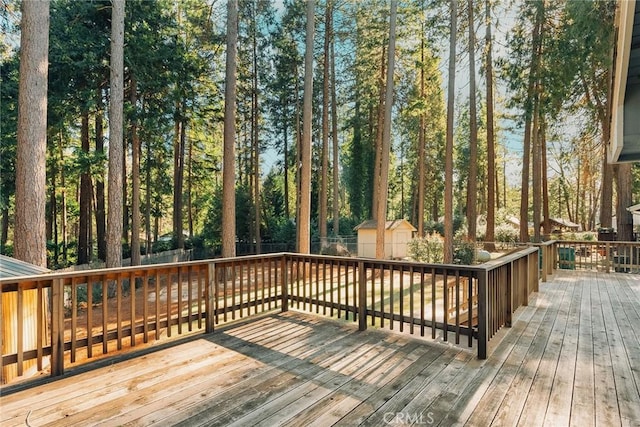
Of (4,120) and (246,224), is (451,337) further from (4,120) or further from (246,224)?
(246,224)

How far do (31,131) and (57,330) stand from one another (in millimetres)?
3621

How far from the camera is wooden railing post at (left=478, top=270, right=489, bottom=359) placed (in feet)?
10.6

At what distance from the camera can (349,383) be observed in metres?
2.72

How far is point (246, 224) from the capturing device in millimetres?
19016

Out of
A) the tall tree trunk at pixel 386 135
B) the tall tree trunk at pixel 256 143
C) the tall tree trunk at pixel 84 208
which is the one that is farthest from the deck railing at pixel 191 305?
the tall tree trunk at pixel 256 143

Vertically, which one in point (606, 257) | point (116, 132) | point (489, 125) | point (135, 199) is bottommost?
point (606, 257)

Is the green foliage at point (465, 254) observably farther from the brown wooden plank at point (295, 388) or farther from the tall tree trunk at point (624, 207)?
the brown wooden plank at point (295, 388)

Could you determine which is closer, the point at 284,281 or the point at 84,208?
the point at 284,281

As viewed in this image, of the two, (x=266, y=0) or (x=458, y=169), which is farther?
(x=458, y=169)

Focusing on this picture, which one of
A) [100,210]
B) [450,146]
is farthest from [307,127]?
[100,210]

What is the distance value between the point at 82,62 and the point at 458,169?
25.3 m

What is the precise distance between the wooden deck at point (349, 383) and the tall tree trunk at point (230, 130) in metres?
5.27

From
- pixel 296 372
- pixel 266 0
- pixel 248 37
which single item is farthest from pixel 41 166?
pixel 248 37

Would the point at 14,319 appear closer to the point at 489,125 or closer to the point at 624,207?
the point at 489,125
